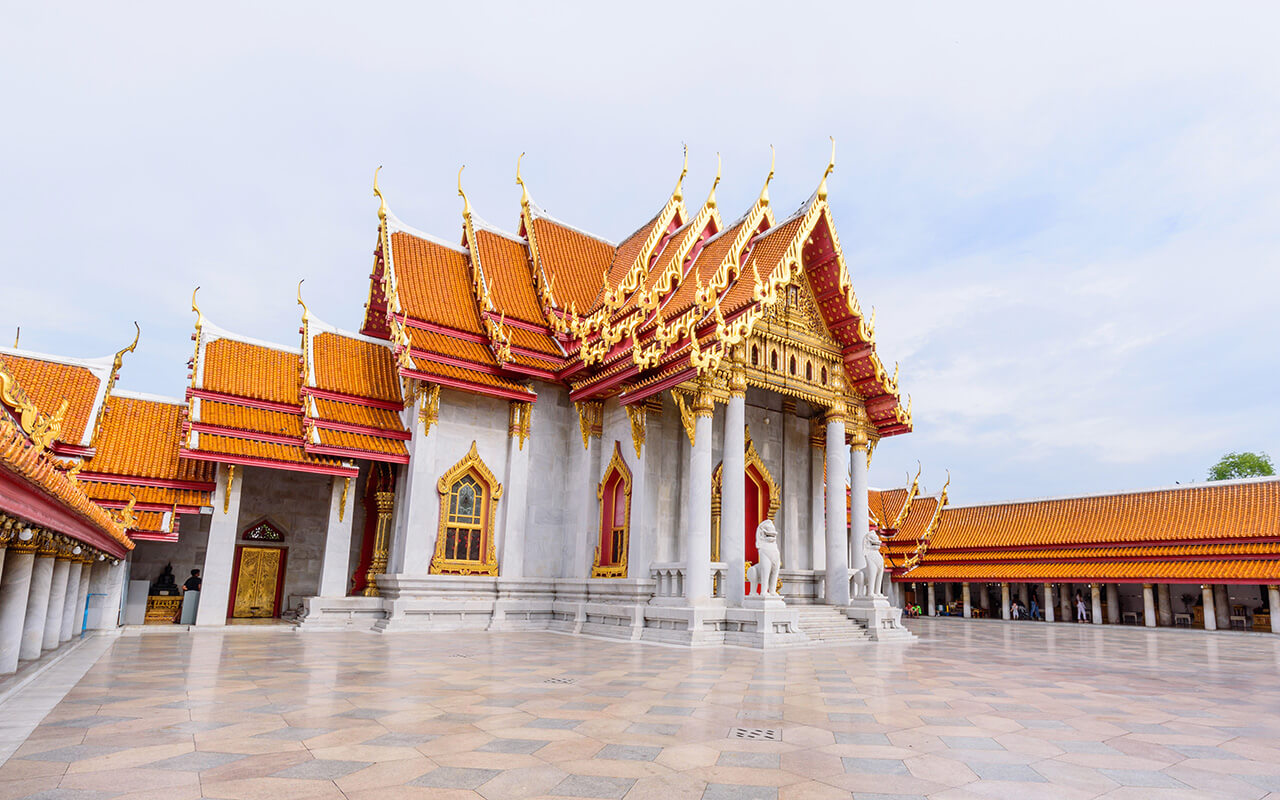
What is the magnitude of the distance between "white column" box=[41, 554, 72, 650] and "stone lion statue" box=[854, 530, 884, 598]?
13173mm

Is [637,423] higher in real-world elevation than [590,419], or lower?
lower

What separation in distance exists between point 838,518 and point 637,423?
463 cm

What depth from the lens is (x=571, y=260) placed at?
21359mm

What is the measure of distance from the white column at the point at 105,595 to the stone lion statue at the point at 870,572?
14.0 metres

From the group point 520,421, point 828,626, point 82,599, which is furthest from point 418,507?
point 828,626

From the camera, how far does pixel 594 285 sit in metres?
21.0

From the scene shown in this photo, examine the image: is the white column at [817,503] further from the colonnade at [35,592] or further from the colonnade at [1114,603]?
the colonnade at [35,592]

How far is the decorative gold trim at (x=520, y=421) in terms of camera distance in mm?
17609

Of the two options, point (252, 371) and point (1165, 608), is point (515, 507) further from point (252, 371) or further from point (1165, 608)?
point (1165, 608)

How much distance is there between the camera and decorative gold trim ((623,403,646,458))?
52.5 feet

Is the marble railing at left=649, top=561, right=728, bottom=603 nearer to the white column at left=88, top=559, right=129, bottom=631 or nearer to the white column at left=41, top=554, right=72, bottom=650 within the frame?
the white column at left=41, top=554, right=72, bottom=650

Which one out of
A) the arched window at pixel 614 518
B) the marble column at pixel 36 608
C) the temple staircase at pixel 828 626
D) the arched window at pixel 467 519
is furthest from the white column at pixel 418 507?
the temple staircase at pixel 828 626

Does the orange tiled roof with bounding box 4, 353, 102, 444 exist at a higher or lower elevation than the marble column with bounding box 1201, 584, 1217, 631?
higher

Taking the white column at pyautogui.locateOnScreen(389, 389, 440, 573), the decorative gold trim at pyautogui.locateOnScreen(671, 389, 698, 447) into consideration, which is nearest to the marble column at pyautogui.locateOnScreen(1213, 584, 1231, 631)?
the decorative gold trim at pyautogui.locateOnScreen(671, 389, 698, 447)
